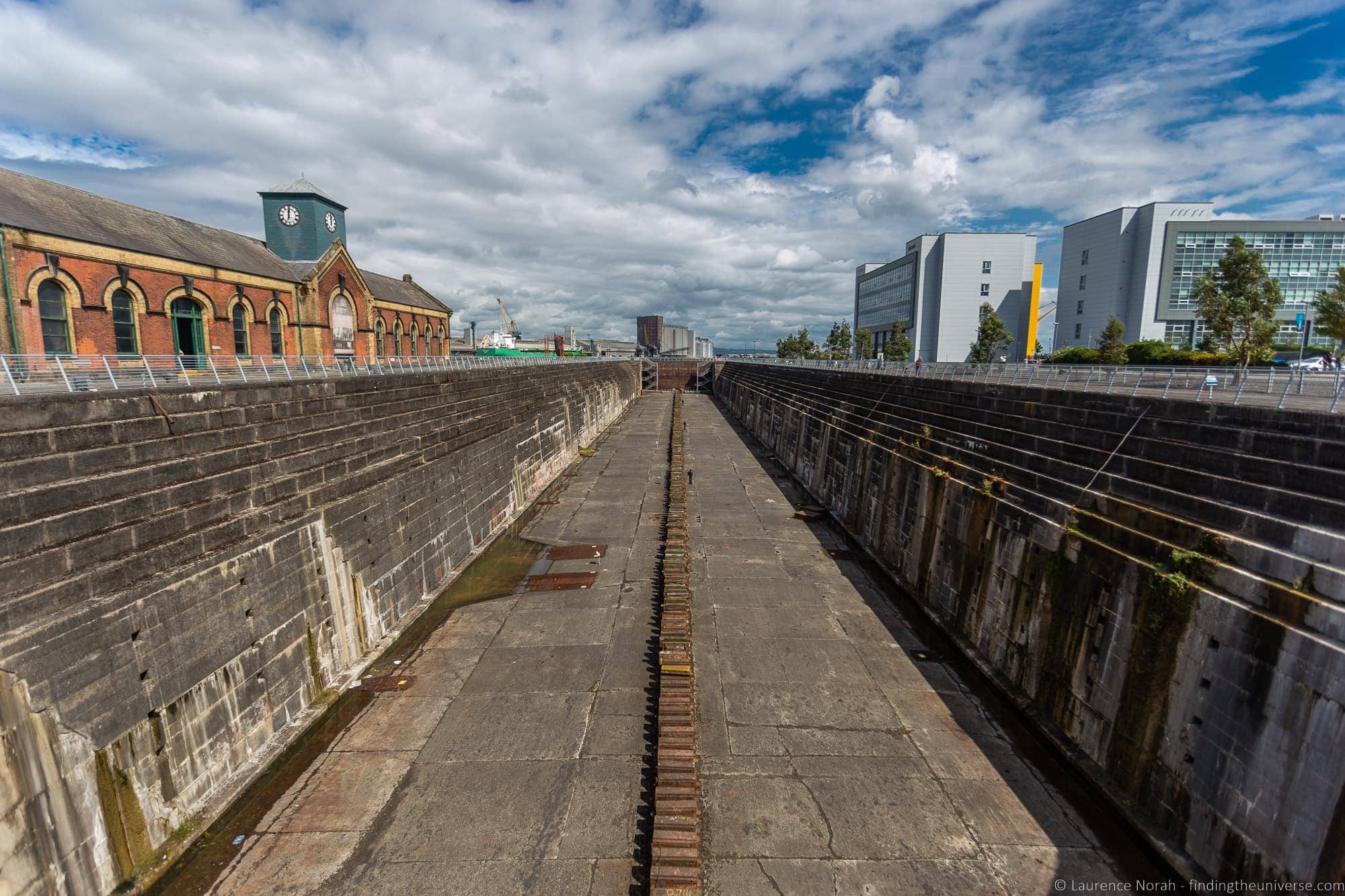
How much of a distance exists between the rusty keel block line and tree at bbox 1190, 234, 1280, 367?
3543 centimetres

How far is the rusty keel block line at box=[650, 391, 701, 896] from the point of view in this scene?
294 inches

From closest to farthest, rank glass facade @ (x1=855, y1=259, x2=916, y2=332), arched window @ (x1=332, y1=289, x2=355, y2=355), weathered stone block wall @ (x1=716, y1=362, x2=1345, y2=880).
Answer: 1. weathered stone block wall @ (x1=716, y1=362, x2=1345, y2=880)
2. arched window @ (x1=332, y1=289, x2=355, y2=355)
3. glass facade @ (x1=855, y1=259, x2=916, y2=332)

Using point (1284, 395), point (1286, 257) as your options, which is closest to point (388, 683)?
point (1284, 395)

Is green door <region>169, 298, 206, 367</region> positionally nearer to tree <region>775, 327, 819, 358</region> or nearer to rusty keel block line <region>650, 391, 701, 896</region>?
rusty keel block line <region>650, 391, 701, 896</region>

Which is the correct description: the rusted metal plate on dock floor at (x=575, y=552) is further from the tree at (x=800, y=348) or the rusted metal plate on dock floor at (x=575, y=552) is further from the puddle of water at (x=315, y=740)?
the tree at (x=800, y=348)

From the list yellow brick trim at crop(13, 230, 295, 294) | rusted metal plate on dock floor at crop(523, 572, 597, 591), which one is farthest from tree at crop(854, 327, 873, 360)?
rusted metal plate on dock floor at crop(523, 572, 597, 591)

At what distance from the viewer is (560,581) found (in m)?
17.7

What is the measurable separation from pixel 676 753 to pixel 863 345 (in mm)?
126113

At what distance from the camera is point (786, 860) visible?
7809 mm

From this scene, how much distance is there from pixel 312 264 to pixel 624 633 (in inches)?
1847

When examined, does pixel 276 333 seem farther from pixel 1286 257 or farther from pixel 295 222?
pixel 1286 257

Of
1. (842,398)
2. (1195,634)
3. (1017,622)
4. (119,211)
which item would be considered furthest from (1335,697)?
(119,211)

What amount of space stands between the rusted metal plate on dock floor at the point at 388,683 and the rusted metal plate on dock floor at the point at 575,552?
756cm

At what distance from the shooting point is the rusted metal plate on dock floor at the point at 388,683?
39.7 ft
